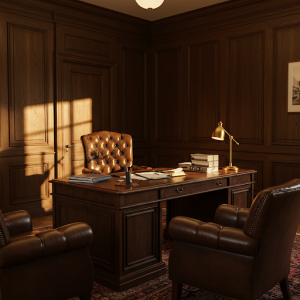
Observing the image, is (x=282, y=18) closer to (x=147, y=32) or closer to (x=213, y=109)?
(x=213, y=109)

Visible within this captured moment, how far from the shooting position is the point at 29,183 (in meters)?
5.04

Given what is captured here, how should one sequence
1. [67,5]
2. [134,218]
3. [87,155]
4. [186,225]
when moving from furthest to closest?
[67,5], [87,155], [134,218], [186,225]

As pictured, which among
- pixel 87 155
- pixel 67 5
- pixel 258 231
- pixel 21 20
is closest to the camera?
pixel 258 231

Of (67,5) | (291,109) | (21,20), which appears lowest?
(291,109)

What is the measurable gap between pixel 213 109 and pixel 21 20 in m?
3.01

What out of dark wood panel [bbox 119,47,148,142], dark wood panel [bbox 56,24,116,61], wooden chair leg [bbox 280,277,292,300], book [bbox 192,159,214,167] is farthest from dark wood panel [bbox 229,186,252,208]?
dark wood panel [bbox 56,24,116,61]

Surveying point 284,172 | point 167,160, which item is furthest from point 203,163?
point 167,160

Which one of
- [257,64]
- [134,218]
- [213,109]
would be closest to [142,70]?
[213,109]

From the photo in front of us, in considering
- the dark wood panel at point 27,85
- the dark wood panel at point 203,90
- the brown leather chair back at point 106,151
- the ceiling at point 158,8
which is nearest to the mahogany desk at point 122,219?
the brown leather chair back at point 106,151

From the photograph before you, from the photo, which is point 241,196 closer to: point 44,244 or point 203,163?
point 203,163

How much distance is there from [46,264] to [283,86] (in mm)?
4085

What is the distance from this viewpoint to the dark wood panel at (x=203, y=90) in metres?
5.80

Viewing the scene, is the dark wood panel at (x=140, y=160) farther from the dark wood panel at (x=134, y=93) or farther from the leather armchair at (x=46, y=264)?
the leather armchair at (x=46, y=264)

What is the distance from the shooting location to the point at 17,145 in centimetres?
489
